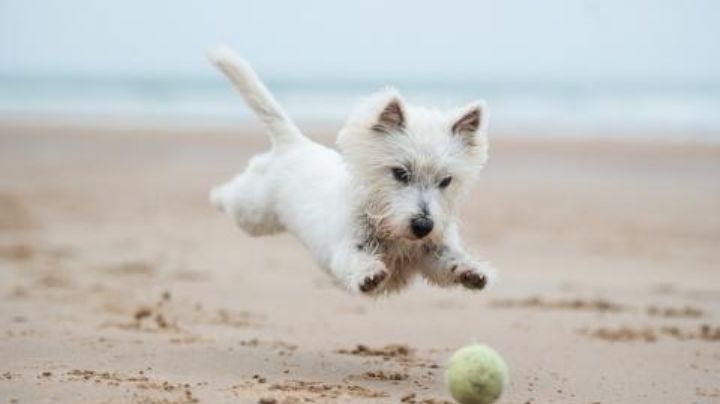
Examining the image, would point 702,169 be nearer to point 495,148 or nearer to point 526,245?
point 495,148

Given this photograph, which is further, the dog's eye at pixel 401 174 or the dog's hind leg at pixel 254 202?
the dog's hind leg at pixel 254 202

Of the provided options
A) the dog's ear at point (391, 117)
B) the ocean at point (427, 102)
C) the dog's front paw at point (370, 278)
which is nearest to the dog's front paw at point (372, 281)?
the dog's front paw at point (370, 278)

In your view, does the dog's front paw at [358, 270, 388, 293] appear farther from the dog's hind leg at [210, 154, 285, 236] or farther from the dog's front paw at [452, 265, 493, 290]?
the dog's hind leg at [210, 154, 285, 236]

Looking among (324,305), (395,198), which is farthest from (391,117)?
(324,305)

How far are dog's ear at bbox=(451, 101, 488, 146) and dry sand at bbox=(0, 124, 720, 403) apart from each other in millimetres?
1235

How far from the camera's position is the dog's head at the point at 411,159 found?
5.12 metres

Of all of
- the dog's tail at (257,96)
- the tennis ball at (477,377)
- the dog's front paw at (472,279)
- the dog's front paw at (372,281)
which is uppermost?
the dog's tail at (257,96)

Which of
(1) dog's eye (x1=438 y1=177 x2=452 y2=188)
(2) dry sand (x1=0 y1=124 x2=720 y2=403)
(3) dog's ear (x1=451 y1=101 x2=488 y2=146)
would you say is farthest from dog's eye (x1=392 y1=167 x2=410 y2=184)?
(2) dry sand (x1=0 y1=124 x2=720 y2=403)

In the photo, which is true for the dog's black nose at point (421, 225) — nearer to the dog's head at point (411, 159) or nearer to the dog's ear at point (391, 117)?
the dog's head at point (411, 159)

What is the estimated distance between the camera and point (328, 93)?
42.1m

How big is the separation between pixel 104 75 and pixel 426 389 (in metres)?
48.6

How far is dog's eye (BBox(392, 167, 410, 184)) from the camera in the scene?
521cm

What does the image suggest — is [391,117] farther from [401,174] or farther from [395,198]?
[395,198]

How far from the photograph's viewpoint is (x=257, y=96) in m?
6.70
